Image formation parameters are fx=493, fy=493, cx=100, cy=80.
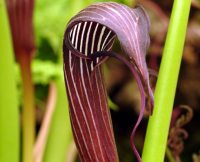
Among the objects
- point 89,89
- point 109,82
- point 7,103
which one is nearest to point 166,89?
point 89,89

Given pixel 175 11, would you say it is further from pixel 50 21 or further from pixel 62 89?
pixel 50 21

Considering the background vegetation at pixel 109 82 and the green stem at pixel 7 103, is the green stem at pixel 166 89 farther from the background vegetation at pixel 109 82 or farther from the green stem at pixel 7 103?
the background vegetation at pixel 109 82

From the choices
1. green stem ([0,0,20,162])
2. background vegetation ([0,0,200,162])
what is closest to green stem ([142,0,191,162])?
green stem ([0,0,20,162])

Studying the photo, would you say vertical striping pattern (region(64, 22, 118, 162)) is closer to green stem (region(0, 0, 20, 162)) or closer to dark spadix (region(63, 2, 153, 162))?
dark spadix (region(63, 2, 153, 162))

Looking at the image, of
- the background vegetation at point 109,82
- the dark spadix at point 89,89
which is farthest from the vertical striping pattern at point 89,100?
the background vegetation at point 109,82

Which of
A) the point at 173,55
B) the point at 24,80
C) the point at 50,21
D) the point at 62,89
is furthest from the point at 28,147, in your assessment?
the point at 50,21

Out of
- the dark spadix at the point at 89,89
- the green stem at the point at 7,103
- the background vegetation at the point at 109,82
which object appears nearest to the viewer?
the dark spadix at the point at 89,89
